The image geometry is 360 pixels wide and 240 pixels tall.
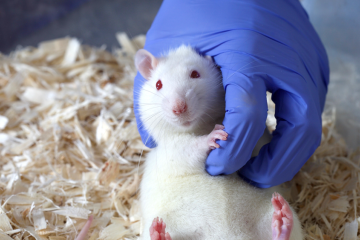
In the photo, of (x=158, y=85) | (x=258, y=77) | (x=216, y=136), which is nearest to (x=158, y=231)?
(x=216, y=136)

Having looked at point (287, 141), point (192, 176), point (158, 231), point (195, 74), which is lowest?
point (158, 231)

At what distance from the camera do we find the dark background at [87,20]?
4727 millimetres

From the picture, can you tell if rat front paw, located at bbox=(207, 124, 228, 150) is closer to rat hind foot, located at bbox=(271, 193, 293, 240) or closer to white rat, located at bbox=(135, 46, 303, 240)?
white rat, located at bbox=(135, 46, 303, 240)

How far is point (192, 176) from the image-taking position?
2191 millimetres

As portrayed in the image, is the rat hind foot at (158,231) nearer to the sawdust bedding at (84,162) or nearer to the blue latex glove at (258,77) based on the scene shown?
the blue latex glove at (258,77)

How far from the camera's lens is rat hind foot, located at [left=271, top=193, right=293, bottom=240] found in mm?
1857

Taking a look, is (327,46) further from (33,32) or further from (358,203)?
(33,32)

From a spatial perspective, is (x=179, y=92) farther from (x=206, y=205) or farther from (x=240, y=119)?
(x=206, y=205)

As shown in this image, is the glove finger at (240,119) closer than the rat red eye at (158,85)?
Yes

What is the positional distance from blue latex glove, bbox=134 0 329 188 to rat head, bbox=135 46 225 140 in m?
0.12

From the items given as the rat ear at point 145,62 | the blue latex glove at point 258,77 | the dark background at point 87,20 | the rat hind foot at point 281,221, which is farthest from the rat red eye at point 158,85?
the dark background at point 87,20

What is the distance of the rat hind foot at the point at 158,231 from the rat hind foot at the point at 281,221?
65 cm

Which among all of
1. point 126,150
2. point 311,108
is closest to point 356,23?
point 311,108

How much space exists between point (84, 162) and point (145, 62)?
4.13ft
